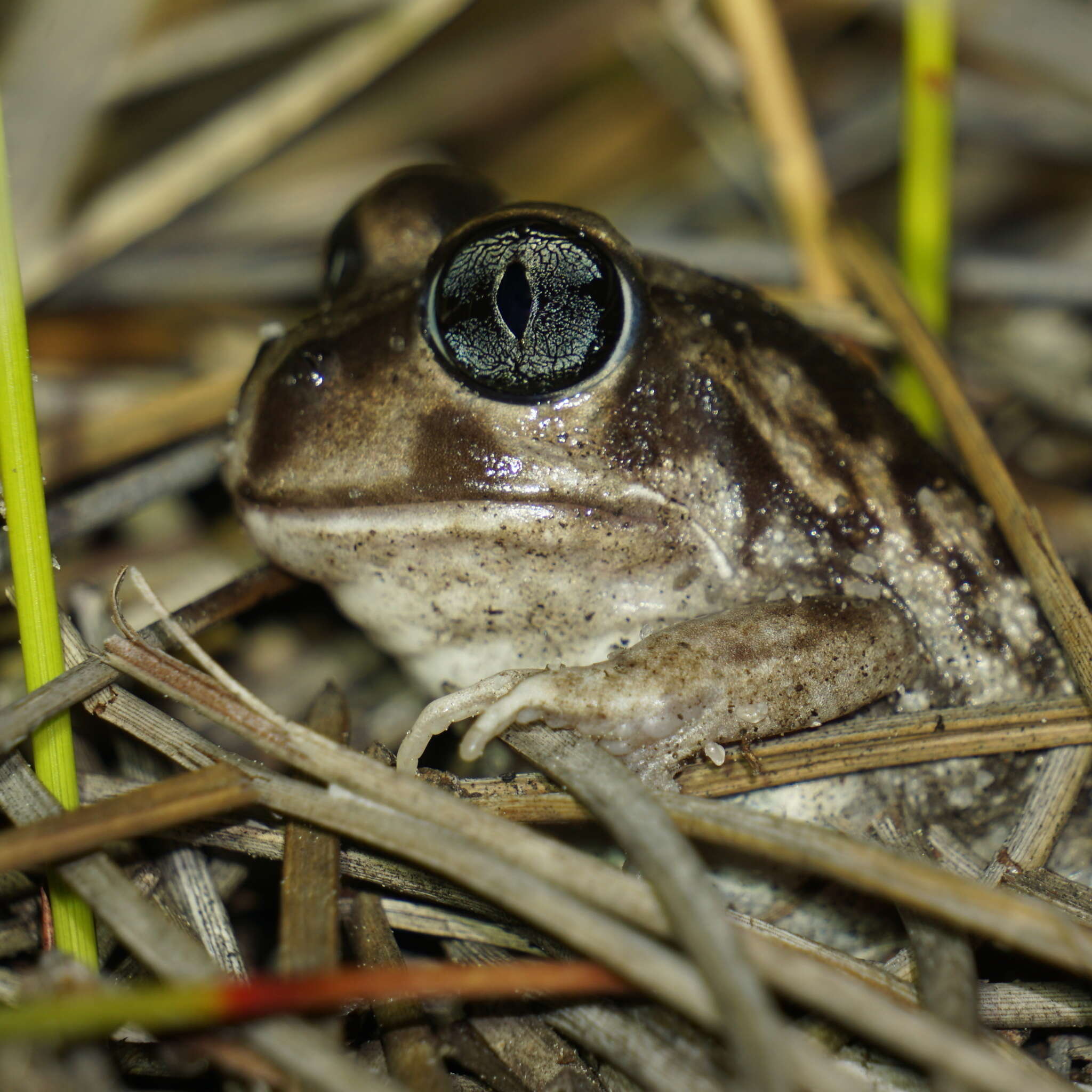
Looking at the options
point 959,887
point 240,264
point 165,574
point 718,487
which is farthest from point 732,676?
point 240,264

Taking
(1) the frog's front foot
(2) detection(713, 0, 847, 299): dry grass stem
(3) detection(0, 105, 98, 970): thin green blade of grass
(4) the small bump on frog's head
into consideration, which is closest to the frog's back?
(1) the frog's front foot

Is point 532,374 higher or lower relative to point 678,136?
lower

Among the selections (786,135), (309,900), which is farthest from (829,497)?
(786,135)

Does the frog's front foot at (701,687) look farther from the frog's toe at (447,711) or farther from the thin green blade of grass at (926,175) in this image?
the thin green blade of grass at (926,175)

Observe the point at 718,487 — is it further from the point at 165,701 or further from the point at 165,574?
the point at 165,574

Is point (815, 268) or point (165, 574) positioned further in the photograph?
point (815, 268)

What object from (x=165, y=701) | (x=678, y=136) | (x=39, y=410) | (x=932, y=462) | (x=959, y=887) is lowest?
(x=959, y=887)

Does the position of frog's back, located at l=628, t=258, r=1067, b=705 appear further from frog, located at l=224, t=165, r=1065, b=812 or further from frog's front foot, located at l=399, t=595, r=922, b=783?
frog's front foot, located at l=399, t=595, r=922, b=783

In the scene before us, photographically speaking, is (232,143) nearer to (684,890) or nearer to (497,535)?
(497,535)
